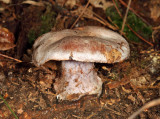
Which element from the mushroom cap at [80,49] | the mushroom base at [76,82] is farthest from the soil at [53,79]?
the mushroom cap at [80,49]

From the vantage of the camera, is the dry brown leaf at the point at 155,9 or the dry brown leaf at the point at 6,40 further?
the dry brown leaf at the point at 155,9

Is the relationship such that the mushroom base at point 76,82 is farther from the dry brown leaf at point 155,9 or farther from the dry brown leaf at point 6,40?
the dry brown leaf at point 155,9

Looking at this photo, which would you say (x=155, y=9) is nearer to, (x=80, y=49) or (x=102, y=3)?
(x=102, y=3)

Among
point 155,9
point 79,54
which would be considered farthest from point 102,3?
point 79,54

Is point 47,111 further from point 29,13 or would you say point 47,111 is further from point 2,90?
point 29,13

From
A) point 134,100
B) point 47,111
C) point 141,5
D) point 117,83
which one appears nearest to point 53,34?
point 47,111

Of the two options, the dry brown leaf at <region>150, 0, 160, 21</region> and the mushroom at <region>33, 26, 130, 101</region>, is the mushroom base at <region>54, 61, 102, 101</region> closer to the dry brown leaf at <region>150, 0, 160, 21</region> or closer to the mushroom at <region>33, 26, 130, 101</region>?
the mushroom at <region>33, 26, 130, 101</region>
